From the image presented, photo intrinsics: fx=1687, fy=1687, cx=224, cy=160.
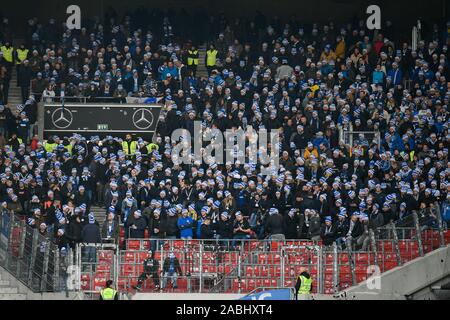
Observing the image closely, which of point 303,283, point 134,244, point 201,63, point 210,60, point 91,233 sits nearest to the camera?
point 303,283

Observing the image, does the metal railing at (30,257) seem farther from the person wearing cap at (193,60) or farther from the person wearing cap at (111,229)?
the person wearing cap at (193,60)

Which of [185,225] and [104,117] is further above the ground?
[104,117]

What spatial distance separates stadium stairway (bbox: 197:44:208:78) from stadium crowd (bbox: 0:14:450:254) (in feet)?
1.25

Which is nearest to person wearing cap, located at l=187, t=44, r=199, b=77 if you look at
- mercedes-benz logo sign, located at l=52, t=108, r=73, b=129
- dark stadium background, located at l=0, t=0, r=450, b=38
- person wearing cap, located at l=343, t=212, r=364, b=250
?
mercedes-benz logo sign, located at l=52, t=108, r=73, b=129

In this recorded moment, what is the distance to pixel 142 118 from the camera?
143ft

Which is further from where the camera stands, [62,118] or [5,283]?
[62,118]

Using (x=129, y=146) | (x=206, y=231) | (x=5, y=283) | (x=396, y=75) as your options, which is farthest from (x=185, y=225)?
(x=396, y=75)

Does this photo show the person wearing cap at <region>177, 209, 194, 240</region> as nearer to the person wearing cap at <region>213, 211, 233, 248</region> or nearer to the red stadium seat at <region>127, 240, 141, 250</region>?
the person wearing cap at <region>213, 211, 233, 248</region>

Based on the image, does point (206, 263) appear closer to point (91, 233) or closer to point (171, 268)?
point (171, 268)

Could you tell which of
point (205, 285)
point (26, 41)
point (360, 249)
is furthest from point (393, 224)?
point (26, 41)

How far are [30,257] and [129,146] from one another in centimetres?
818

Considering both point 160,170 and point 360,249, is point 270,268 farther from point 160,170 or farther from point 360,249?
point 160,170

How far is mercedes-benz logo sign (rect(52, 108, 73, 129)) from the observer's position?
43625 millimetres

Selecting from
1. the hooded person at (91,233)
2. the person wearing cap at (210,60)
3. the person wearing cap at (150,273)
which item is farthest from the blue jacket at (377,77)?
the person wearing cap at (150,273)
